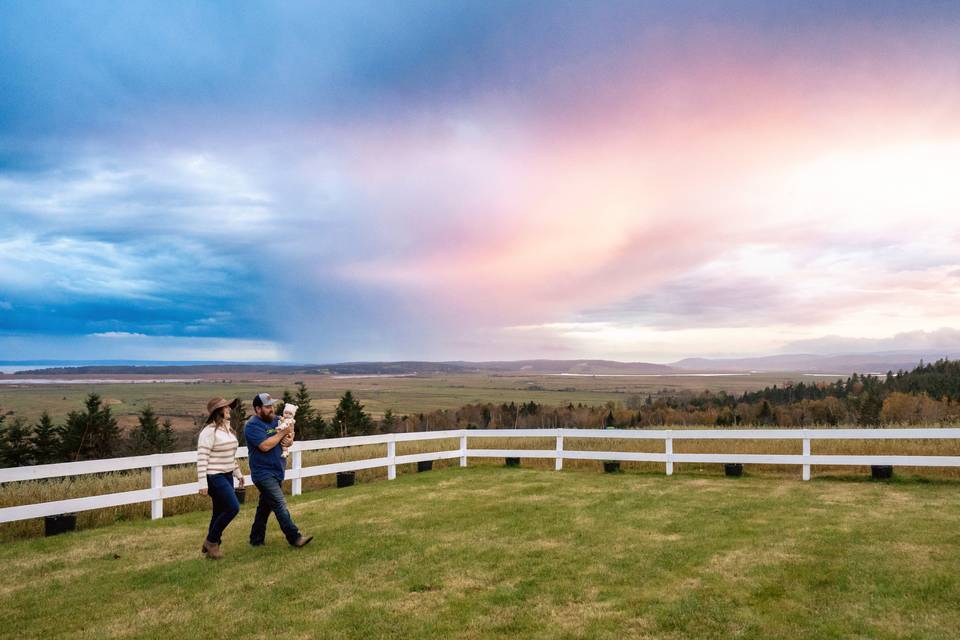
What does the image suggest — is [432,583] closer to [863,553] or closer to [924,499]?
[863,553]

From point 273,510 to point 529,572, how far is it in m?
3.53

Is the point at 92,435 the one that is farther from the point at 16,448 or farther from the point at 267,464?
the point at 267,464

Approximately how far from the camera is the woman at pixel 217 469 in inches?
314

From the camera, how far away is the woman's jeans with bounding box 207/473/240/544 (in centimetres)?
796

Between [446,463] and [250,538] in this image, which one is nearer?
[250,538]

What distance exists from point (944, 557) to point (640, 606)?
3.84 meters

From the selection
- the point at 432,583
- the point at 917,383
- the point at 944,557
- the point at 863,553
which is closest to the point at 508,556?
the point at 432,583

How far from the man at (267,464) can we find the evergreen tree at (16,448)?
45633mm

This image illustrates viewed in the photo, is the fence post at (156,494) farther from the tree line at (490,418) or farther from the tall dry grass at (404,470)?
the tree line at (490,418)

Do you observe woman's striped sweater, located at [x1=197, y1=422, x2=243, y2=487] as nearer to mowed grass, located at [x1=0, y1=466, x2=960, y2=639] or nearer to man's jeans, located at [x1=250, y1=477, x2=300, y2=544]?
man's jeans, located at [x1=250, y1=477, x2=300, y2=544]

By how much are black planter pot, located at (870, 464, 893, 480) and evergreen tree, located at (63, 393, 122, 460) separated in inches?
1977

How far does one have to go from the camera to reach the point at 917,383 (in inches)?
2520

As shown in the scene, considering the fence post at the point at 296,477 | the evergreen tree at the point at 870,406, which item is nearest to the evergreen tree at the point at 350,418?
the evergreen tree at the point at 870,406

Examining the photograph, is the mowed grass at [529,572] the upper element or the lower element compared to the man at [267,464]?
lower
